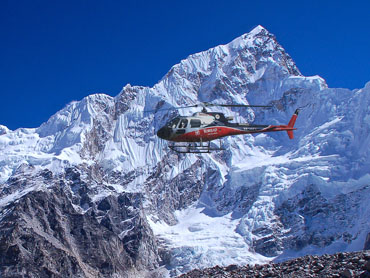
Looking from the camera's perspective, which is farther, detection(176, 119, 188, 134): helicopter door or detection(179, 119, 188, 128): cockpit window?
detection(179, 119, 188, 128): cockpit window

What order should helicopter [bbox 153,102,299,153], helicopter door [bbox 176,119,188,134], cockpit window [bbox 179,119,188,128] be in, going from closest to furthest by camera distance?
helicopter door [bbox 176,119,188,134]
helicopter [bbox 153,102,299,153]
cockpit window [bbox 179,119,188,128]

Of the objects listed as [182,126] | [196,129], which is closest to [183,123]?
[182,126]

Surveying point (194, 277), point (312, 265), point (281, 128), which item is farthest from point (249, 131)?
point (312, 265)

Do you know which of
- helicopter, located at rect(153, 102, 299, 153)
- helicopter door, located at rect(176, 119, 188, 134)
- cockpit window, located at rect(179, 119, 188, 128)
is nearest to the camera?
helicopter door, located at rect(176, 119, 188, 134)

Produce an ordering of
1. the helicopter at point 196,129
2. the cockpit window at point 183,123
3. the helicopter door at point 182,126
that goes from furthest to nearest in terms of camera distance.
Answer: the cockpit window at point 183,123
the helicopter at point 196,129
the helicopter door at point 182,126

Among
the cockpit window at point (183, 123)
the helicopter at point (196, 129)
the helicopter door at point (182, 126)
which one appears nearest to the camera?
the helicopter door at point (182, 126)

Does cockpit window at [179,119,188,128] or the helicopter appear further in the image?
cockpit window at [179,119,188,128]

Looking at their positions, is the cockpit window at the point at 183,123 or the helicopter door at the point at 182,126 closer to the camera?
the helicopter door at the point at 182,126

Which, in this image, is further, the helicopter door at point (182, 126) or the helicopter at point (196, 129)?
the helicopter at point (196, 129)

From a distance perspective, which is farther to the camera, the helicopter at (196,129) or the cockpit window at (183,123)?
the cockpit window at (183,123)

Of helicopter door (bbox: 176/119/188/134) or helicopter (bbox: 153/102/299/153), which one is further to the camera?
helicopter (bbox: 153/102/299/153)

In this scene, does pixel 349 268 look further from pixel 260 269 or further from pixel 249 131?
pixel 249 131
